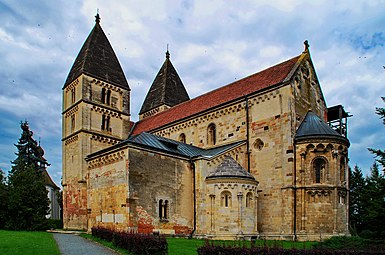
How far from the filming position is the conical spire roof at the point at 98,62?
39.4m

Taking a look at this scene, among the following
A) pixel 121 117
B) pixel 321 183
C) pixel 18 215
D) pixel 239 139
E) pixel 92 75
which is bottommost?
pixel 18 215

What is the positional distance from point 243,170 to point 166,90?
2633 centimetres

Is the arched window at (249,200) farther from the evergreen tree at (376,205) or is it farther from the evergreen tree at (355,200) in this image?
the evergreen tree at (355,200)

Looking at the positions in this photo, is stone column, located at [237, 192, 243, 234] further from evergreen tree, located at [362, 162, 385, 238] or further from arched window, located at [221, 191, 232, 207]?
evergreen tree, located at [362, 162, 385, 238]

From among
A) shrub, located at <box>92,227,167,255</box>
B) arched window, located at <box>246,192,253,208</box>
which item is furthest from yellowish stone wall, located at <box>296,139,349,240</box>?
shrub, located at <box>92,227,167,255</box>

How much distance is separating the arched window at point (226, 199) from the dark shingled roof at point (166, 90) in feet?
83.6

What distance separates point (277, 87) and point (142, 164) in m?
11.7

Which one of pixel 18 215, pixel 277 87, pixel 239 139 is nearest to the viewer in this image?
pixel 277 87

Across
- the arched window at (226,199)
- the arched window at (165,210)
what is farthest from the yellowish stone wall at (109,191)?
the arched window at (226,199)

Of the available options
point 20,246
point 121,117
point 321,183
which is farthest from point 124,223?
point 121,117

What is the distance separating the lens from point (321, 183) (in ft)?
79.7

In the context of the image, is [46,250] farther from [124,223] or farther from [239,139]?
[239,139]

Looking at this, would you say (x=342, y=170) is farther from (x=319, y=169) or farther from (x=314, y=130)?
(x=314, y=130)

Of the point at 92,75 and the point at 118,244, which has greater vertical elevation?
the point at 92,75
